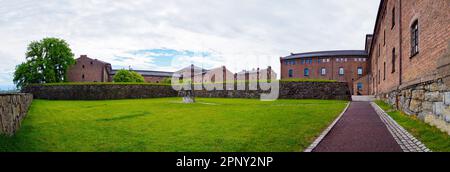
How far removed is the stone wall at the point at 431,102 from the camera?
639 centimetres

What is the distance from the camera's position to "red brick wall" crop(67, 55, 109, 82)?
5691 cm

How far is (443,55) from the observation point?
6.98 meters

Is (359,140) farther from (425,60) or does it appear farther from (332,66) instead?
(332,66)

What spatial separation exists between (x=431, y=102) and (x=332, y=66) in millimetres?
50624

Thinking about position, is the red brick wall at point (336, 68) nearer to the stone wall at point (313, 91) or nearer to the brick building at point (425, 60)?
the stone wall at point (313, 91)

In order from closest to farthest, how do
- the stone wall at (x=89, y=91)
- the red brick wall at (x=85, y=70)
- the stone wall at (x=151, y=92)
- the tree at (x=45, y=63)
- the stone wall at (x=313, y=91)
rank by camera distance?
the stone wall at (x=313, y=91)
the stone wall at (x=151, y=92)
the stone wall at (x=89, y=91)
the tree at (x=45, y=63)
the red brick wall at (x=85, y=70)

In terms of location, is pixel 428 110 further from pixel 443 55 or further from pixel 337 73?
pixel 337 73

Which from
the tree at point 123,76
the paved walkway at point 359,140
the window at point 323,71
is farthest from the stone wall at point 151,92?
the window at point 323,71

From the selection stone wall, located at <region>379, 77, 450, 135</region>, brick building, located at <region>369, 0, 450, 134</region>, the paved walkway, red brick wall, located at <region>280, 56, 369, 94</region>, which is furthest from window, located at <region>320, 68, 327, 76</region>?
the paved walkway

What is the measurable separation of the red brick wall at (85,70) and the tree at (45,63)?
10.8 m

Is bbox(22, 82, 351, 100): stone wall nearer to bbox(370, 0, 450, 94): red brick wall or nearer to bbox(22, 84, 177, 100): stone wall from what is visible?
bbox(22, 84, 177, 100): stone wall

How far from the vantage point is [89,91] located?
30.6 m

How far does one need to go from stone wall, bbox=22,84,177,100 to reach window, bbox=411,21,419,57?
29427 mm
